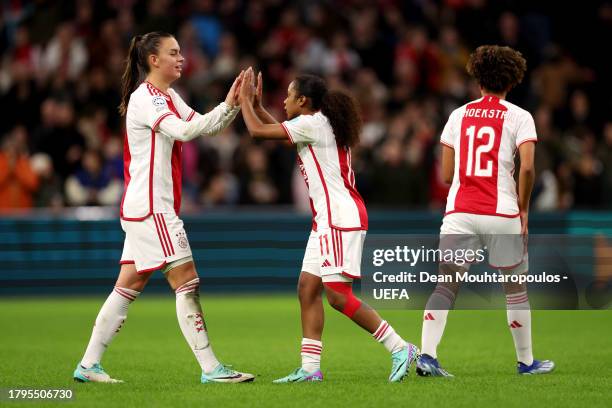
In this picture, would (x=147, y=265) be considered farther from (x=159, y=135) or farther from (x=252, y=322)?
(x=252, y=322)

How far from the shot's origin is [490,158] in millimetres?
9047

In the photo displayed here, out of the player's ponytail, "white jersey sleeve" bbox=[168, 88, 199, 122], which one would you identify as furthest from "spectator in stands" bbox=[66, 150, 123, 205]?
"white jersey sleeve" bbox=[168, 88, 199, 122]

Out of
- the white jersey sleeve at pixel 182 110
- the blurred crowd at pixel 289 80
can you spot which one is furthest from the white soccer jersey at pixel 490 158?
the blurred crowd at pixel 289 80

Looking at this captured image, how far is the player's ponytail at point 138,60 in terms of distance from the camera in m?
8.95

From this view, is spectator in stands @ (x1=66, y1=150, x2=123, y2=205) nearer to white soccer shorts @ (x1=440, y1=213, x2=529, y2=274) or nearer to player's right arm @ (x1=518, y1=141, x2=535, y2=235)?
white soccer shorts @ (x1=440, y1=213, x2=529, y2=274)

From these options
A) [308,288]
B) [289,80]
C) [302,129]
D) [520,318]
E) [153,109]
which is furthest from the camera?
[289,80]

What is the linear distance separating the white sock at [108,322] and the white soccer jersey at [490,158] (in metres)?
2.54

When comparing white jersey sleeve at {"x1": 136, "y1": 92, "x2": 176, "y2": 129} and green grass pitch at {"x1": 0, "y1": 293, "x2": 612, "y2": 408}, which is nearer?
green grass pitch at {"x1": 0, "y1": 293, "x2": 612, "y2": 408}

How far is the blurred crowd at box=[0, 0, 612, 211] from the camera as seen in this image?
58.9ft

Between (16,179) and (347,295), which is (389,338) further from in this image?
(16,179)

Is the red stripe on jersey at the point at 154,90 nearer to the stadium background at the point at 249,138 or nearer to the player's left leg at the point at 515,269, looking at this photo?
the player's left leg at the point at 515,269

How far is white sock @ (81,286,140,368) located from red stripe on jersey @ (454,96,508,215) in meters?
2.54

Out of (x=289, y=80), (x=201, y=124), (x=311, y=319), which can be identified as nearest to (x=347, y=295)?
(x=311, y=319)

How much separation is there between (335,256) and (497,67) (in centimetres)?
189
